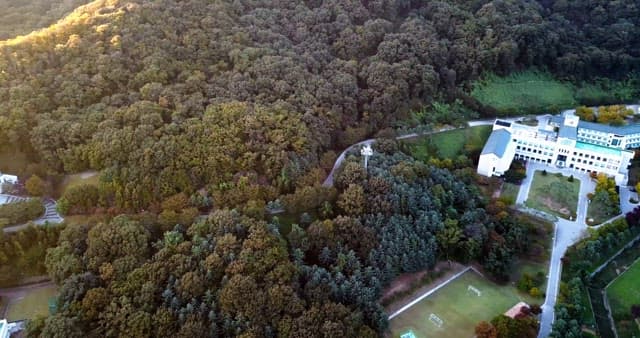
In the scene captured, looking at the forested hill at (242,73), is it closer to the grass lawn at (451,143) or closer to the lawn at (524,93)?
the lawn at (524,93)

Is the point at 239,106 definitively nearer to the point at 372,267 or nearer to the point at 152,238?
the point at 152,238

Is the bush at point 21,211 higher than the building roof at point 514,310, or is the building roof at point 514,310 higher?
the bush at point 21,211

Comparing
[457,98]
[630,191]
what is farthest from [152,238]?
[630,191]

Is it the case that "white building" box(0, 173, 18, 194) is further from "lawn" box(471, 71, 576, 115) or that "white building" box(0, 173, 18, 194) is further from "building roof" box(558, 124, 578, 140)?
"building roof" box(558, 124, 578, 140)

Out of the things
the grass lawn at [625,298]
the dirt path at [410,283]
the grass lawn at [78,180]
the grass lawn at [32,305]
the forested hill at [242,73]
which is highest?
the forested hill at [242,73]

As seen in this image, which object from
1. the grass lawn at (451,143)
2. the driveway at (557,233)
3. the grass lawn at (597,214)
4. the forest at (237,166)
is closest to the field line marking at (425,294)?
the forest at (237,166)
